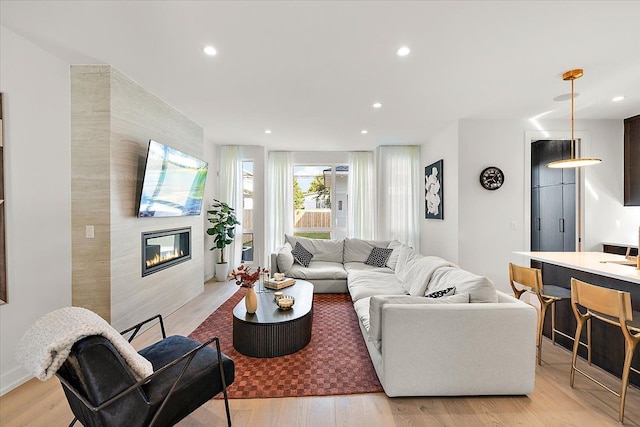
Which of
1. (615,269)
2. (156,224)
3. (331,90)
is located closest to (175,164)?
(156,224)

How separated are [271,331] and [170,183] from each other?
7.06ft

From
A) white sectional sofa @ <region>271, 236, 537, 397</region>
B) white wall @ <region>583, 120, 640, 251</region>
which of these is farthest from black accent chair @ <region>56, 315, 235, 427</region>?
white wall @ <region>583, 120, 640, 251</region>

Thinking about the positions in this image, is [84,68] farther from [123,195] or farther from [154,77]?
[123,195]

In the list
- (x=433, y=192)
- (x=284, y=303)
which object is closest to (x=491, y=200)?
(x=433, y=192)

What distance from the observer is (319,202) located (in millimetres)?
6750

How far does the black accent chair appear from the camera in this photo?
1.34 meters

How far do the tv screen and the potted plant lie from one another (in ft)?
3.74

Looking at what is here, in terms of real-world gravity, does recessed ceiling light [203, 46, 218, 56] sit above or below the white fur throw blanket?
above

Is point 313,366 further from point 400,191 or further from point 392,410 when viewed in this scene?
point 400,191

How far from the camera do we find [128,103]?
3.07 metres

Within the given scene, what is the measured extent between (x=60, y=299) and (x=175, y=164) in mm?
1751

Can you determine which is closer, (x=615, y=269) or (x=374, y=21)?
(x=374, y=21)

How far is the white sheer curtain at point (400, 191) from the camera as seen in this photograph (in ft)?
20.3

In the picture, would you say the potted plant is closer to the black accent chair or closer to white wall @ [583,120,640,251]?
the black accent chair
